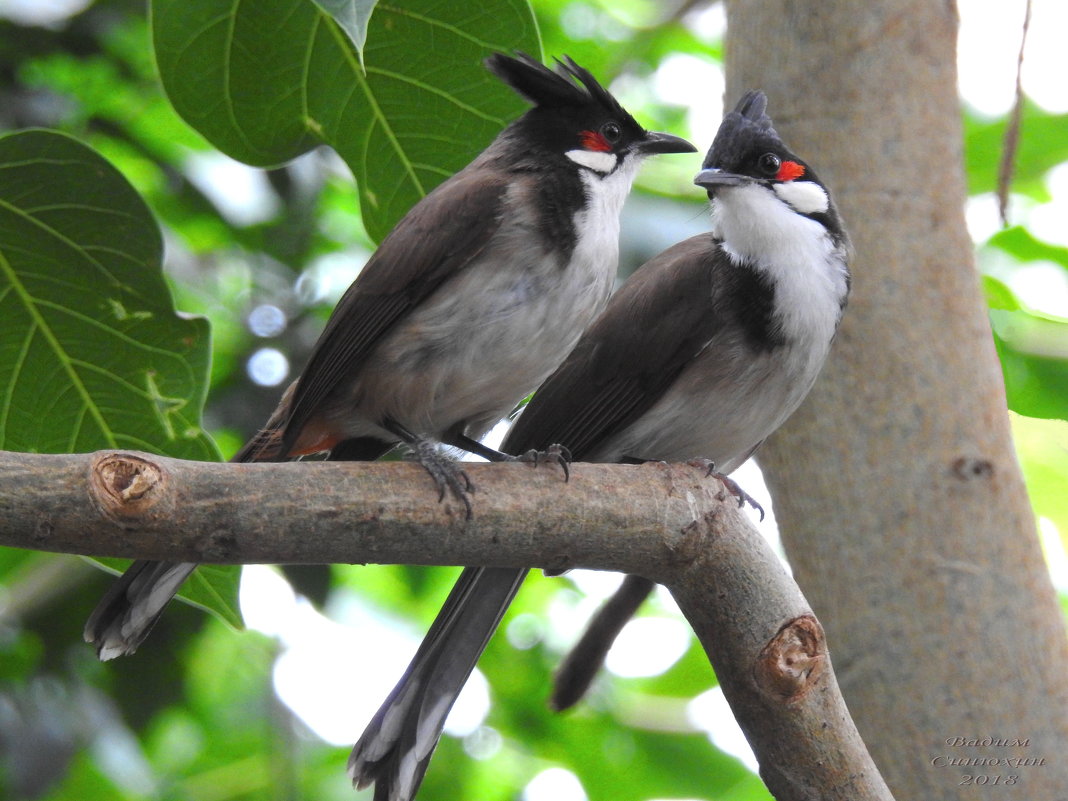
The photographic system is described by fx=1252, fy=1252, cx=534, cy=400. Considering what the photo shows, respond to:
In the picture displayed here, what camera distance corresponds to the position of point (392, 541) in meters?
1.61

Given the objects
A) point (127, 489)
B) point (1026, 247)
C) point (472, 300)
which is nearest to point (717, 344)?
point (472, 300)

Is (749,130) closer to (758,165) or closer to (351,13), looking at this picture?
(758,165)

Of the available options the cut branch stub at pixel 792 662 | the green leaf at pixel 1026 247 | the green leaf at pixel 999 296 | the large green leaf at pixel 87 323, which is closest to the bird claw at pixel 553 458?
the cut branch stub at pixel 792 662

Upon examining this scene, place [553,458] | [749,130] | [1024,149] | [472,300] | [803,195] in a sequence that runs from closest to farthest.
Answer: [553,458] → [472,300] → [749,130] → [803,195] → [1024,149]

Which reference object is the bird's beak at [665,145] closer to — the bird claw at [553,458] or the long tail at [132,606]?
the bird claw at [553,458]

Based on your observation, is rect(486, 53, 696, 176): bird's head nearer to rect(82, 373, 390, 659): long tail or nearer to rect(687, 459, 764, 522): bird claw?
rect(687, 459, 764, 522): bird claw

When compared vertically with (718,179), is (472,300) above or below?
below

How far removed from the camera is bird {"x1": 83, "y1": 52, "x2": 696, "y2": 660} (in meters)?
2.20

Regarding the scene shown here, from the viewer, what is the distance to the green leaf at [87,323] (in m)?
2.14

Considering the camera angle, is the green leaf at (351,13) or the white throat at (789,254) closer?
the green leaf at (351,13)

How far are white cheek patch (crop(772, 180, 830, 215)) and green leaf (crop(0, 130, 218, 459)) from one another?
113 centimetres

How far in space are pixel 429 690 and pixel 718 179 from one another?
3.62 feet

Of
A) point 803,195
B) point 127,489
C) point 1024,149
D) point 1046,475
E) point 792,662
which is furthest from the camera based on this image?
point 1046,475

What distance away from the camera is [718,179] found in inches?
95.3
